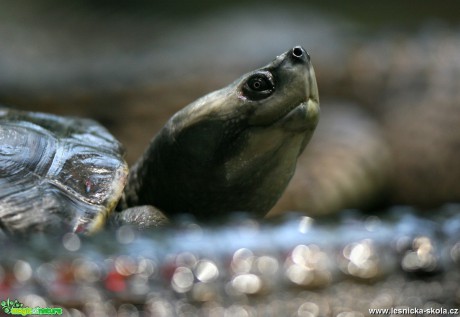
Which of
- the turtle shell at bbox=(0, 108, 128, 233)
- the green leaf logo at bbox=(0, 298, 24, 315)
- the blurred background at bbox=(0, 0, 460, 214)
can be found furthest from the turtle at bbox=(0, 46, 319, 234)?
the blurred background at bbox=(0, 0, 460, 214)

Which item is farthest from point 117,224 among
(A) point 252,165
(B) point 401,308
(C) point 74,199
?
(B) point 401,308

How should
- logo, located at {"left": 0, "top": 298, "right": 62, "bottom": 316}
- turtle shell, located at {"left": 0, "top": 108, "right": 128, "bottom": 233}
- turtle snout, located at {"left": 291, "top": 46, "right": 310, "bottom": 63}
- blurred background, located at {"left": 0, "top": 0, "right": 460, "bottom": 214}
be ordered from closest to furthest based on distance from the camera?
logo, located at {"left": 0, "top": 298, "right": 62, "bottom": 316}
turtle shell, located at {"left": 0, "top": 108, "right": 128, "bottom": 233}
turtle snout, located at {"left": 291, "top": 46, "right": 310, "bottom": 63}
blurred background, located at {"left": 0, "top": 0, "right": 460, "bottom": 214}

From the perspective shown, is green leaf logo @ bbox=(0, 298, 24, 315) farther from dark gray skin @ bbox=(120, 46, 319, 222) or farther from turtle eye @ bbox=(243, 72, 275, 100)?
turtle eye @ bbox=(243, 72, 275, 100)

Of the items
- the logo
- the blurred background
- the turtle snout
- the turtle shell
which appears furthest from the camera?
the blurred background

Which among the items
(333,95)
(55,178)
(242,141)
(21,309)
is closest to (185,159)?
(242,141)

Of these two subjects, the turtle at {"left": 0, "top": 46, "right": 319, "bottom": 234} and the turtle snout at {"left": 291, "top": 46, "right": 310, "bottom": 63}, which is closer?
the turtle at {"left": 0, "top": 46, "right": 319, "bottom": 234}

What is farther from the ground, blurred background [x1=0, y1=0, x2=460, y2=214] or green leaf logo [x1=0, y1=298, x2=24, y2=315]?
blurred background [x1=0, y1=0, x2=460, y2=214]

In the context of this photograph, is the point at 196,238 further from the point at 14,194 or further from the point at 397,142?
the point at 397,142
